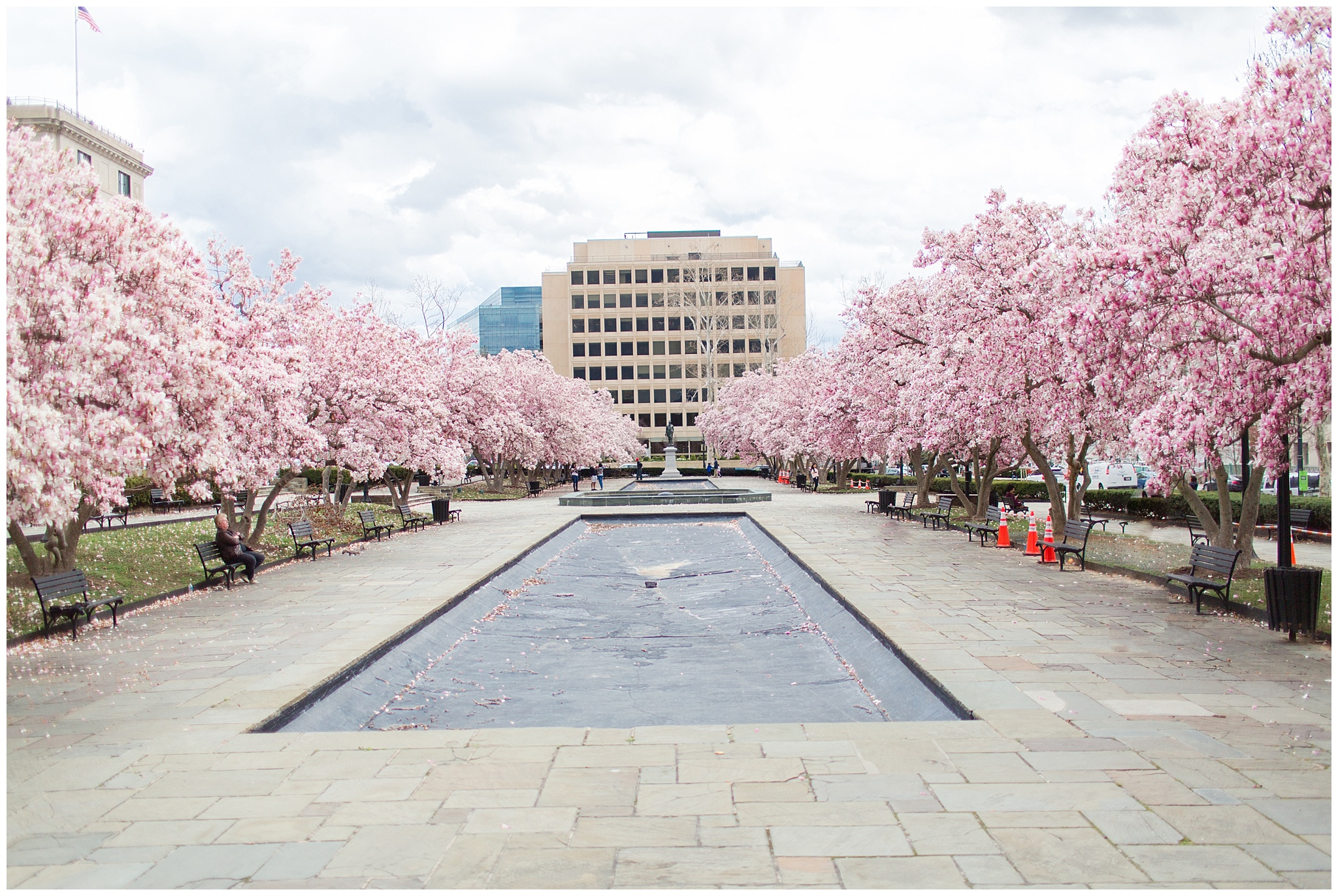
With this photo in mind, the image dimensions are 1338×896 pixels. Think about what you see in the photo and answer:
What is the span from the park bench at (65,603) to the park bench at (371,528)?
32.5 ft

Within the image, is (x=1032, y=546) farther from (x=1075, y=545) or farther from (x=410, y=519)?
(x=410, y=519)

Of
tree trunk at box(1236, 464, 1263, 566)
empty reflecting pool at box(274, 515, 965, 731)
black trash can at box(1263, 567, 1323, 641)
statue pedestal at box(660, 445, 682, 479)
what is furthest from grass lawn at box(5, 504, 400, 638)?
statue pedestal at box(660, 445, 682, 479)

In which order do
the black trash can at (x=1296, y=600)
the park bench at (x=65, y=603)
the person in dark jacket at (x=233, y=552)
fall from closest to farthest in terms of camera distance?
the black trash can at (x=1296, y=600) → the park bench at (x=65, y=603) → the person in dark jacket at (x=233, y=552)

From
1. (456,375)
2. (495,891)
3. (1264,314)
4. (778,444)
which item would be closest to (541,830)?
(495,891)

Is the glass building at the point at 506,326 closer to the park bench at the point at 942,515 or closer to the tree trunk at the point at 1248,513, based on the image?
the park bench at the point at 942,515

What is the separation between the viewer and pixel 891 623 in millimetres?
9812

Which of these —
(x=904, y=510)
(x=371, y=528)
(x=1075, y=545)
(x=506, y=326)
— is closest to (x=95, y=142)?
(x=371, y=528)

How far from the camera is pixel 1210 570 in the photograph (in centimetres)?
1098

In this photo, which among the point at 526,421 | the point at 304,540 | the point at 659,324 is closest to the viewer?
the point at 304,540

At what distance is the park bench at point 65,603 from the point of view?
9763mm

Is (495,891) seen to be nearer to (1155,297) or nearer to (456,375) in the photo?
(1155,297)

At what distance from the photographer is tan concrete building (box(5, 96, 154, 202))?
5084 cm

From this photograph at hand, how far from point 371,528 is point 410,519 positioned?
3.31 meters

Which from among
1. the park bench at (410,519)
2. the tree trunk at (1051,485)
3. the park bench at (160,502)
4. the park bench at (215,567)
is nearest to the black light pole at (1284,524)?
the tree trunk at (1051,485)
